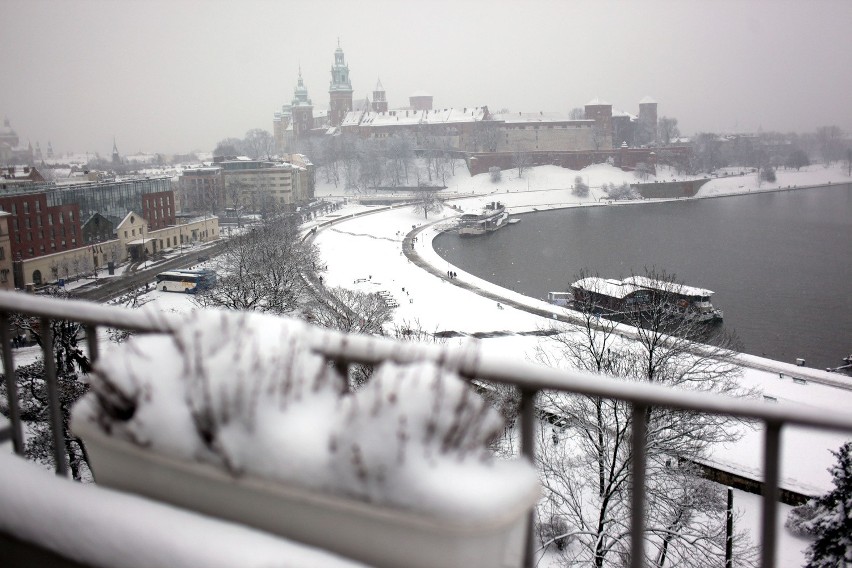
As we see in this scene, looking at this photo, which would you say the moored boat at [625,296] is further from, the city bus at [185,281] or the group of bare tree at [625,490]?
the city bus at [185,281]

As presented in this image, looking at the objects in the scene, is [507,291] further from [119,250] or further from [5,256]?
[119,250]

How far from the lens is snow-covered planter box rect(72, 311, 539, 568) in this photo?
2.63 ft

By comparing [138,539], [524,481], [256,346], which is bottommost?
[138,539]

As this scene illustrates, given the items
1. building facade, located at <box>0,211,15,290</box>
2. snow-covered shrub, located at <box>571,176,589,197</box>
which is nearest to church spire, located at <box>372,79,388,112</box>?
snow-covered shrub, located at <box>571,176,589,197</box>

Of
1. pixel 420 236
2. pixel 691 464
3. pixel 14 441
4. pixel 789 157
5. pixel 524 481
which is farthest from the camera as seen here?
pixel 789 157

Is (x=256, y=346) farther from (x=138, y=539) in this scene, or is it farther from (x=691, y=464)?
(x=691, y=464)

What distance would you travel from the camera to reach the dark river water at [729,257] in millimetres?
15414

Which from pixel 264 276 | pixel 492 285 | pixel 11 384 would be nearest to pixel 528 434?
pixel 11 384

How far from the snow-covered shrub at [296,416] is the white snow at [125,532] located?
0.08 metres

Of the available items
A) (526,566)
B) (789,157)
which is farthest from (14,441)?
(789,157)

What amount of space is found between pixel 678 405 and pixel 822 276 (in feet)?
72.7

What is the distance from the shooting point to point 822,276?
2019 cm

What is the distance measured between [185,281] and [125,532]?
17.9 m

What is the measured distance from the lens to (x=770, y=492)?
2.94ft
